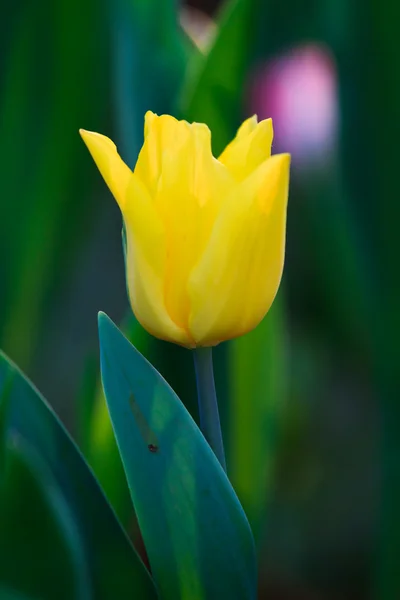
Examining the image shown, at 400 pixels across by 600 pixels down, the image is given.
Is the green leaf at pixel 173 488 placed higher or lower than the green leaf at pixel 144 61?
lower

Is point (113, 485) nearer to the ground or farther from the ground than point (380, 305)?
nearer to the ground

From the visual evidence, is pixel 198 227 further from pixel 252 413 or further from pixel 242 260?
pixel 252 413

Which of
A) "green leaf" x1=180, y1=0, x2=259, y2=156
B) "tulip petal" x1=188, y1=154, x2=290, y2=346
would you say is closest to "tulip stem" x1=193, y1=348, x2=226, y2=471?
"tulip petal" x1=188, y1=154, x2=290, y2=346

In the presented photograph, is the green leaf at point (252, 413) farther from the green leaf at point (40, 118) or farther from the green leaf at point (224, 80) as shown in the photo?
the green leaf at point (40, 118)

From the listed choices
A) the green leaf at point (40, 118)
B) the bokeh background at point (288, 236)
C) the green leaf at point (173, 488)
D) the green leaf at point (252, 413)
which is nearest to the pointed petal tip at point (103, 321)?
the green leaf at point (173, 488)

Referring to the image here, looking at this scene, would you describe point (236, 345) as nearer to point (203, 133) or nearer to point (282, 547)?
point (203, 133)

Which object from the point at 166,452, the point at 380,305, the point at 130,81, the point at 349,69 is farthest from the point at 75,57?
the point at 166,452

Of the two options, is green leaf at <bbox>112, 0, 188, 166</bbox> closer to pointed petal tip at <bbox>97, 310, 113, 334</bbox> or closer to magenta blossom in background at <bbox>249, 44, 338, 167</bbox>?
magenta blossom in background at <bbox>249, 44, 338, 167</bbox>
